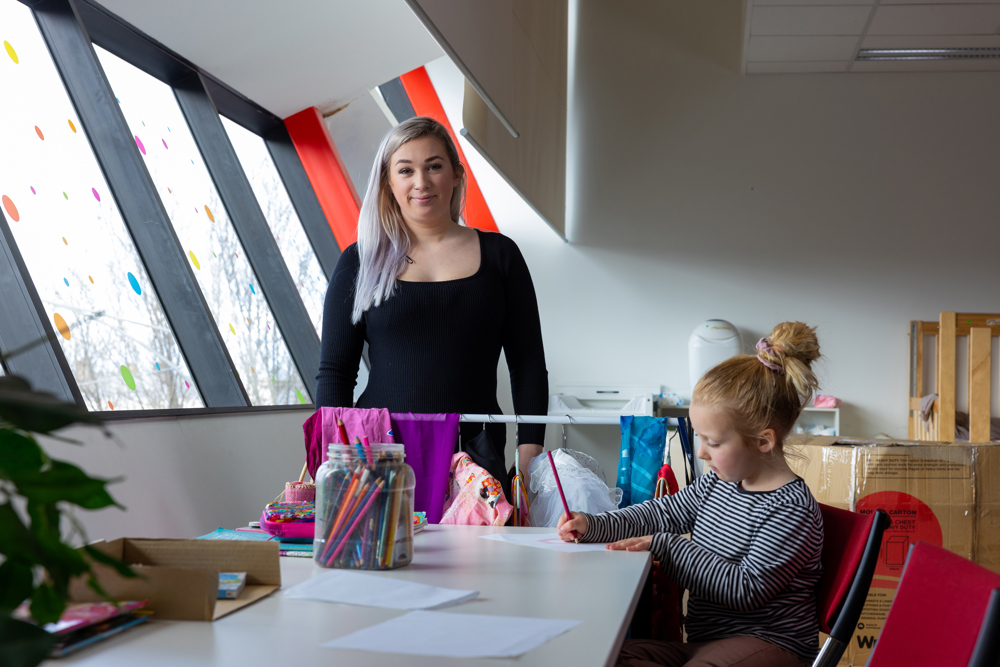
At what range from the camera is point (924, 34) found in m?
3.86

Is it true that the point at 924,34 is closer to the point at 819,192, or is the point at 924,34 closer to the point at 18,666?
the point at 819,192

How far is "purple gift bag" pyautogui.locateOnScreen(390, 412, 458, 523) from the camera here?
1581 millimetres

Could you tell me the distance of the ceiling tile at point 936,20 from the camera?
3.52 m

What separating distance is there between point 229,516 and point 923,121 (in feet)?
13.5

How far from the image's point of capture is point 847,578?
1118 millimetres

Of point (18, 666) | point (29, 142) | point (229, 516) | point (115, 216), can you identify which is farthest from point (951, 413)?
point (18, 666)

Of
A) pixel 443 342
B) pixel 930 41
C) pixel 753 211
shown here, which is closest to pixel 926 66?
pixel 930 41

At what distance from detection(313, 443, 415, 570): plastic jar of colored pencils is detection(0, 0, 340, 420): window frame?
104cm

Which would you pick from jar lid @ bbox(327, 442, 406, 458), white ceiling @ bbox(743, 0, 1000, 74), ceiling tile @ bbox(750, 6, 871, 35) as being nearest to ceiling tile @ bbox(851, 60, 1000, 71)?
white ceiling @ bbox(743, 0, 1000, 74)

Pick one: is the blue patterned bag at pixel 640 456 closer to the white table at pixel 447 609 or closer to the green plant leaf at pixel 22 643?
the white table at pixel 447 609

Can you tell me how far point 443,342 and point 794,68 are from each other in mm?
3547

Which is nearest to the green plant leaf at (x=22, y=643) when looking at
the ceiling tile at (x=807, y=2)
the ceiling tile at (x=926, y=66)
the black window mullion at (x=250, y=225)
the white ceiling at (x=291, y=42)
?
the white ceiling at (x=291, y=42)

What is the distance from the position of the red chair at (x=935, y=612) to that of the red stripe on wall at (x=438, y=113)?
3882 millimetres

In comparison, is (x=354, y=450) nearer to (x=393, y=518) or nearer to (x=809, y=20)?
(x=393, y=518)
